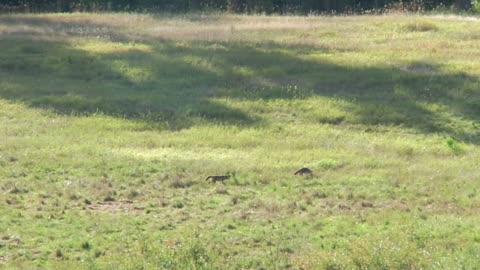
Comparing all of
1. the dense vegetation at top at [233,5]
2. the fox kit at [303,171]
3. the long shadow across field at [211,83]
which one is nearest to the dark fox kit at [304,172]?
the fox kit at [303,171]

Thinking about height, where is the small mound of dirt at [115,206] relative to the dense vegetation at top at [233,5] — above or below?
above

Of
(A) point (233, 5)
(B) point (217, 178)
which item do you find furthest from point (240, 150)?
(A) point (233, 5)

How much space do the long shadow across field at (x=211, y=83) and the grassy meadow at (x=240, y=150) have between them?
0.06 meters

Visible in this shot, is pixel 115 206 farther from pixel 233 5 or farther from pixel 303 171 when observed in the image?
pixel 233 5

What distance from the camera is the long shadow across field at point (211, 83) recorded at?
16.8 m

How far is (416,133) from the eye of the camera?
615 inches

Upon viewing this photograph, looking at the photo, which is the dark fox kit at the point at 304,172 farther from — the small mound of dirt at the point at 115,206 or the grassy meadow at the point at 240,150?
the small mound of dirt at the point at 115,206

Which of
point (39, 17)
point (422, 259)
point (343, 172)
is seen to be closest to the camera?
point (422, 259)

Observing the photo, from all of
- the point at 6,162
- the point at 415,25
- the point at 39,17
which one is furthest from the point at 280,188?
the point at 39,17

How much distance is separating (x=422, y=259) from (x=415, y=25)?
2017 centimetres

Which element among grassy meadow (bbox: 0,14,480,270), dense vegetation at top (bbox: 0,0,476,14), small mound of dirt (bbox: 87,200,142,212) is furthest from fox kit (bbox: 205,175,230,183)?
dense vegetation at top (bbox: 0,0,476,14)

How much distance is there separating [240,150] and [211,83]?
522 centimetres

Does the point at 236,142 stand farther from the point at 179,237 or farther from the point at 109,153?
the point at 179,237

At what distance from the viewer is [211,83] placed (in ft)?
63.9
